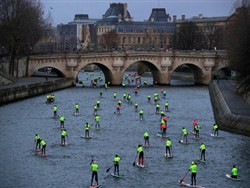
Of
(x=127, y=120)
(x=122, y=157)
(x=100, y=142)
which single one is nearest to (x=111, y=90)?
(x=127, y=120)

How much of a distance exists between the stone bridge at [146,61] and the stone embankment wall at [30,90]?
4.22 metres

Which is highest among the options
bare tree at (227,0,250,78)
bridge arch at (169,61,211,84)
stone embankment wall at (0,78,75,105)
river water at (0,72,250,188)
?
bare tree at (227,0,250,78)

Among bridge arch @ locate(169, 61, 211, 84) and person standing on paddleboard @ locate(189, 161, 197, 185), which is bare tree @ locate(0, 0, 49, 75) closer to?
bridge arch @ locate(169, 61, 211, 84)

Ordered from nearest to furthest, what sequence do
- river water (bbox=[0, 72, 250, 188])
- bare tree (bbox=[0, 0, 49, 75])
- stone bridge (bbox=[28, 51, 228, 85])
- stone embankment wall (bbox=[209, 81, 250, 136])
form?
river water (bbox=[0, 72, 250, 188]) → stone embankment wall (bbox=[209, 81, 250, 136]) → bare tree (bbox=[0, 0, 49, 75]) → stone bridge (bbox=[28, 51, 228, 85])

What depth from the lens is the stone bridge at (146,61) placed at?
5241 inches

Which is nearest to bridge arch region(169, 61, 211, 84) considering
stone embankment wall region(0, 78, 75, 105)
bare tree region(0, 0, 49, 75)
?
stone embankment wall region(0, 78, 75, 105)

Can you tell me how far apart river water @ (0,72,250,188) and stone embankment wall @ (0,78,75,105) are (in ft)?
5.27

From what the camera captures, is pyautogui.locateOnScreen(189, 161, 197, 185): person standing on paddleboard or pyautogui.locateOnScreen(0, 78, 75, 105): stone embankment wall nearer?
pyautogui.locateOnScreen(189, 161, 197, 185): person standing on paddleboard

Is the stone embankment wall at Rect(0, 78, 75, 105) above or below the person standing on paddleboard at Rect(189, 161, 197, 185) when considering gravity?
above

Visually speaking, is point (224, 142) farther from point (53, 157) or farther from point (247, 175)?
point (53, 157)

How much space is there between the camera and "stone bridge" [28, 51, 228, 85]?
133125mm

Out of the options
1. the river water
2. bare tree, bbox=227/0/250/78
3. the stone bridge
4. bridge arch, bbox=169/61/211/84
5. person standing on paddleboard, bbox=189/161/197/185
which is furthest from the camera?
bridge arch, bbox=169/61/211/84

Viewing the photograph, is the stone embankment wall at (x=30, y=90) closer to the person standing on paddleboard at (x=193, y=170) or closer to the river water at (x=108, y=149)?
the river water at (x=108, y=149)

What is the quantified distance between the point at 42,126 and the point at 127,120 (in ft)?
40.4
